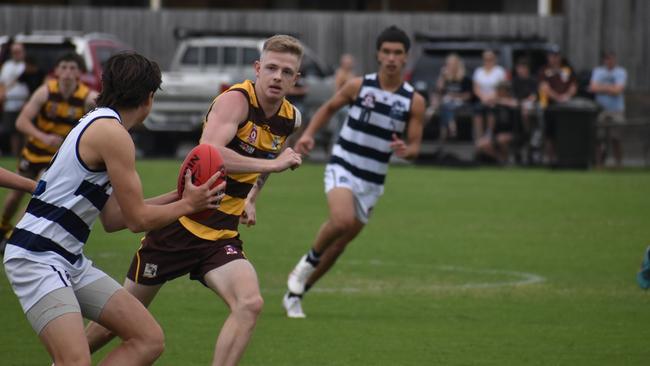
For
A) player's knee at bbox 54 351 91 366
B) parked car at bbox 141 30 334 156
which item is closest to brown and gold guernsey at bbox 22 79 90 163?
player's knee at bbox 54 351 91 366

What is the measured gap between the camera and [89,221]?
6.51m

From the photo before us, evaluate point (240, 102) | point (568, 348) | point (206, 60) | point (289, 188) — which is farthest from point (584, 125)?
point (240, 102)

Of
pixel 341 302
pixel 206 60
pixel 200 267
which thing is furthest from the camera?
pixel 206 60

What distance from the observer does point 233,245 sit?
7852mm

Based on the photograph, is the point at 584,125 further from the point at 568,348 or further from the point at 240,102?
the point at 240,102

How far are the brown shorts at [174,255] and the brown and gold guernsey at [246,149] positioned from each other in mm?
60

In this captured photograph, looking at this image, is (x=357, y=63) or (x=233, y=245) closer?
(x=233, y=245)

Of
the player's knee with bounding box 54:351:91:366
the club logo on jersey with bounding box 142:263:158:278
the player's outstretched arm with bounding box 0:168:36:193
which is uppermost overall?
the player's outstretched arm with bounding box 0:168:36:193

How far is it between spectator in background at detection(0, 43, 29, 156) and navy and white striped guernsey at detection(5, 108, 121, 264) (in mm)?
21627

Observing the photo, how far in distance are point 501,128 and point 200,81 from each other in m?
6.35

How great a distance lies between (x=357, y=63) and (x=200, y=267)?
28845 mm

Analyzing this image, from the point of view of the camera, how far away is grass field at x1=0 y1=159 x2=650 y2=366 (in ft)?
31.5

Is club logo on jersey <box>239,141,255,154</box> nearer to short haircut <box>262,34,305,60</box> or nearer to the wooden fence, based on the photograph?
short haircut <box>262,34,305,60</box>

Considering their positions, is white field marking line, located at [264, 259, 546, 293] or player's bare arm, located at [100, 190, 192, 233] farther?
white field marking line, located at [264, 259, 546, 293]
